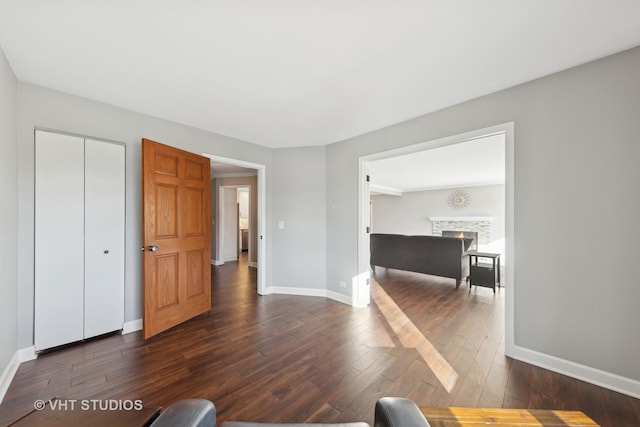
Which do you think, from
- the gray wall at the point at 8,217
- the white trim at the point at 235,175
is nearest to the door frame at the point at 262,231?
the white trim at the point at 235,175

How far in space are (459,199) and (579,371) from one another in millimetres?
6640

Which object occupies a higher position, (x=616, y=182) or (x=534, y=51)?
(x=534, y=51)

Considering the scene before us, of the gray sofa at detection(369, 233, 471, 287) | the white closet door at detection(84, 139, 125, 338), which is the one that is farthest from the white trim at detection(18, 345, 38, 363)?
the gray sofa at detection(369, 233, 471, 287)

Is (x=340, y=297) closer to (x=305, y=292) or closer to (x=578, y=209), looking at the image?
(x=305, y=292)

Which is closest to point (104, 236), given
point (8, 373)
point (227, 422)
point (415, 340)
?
point (8, 373)

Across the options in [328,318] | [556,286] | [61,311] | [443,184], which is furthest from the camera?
[443,184]

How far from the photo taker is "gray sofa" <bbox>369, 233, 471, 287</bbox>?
4.24 meters

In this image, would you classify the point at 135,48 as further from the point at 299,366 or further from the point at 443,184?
the point at 443,184

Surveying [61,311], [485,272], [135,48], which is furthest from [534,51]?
[61,311]

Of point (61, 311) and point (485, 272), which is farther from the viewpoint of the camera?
point (485, 272)

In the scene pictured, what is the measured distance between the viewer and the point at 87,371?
1875 mm

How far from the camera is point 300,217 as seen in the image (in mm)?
3832

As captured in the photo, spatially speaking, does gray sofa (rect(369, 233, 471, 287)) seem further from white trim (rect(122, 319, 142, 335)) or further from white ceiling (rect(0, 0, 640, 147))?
white trim (rect(122, 319, 142, 335))

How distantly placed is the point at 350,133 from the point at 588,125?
7.27 ft
